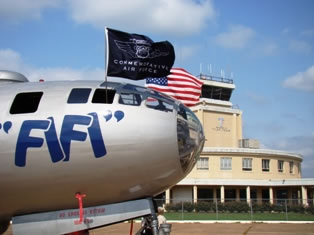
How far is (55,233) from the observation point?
26.6 feet

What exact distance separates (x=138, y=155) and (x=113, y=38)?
267 cm

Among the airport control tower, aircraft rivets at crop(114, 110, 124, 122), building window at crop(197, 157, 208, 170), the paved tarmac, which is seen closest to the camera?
aircraft rivets at crop(114, 110, 124, 122)

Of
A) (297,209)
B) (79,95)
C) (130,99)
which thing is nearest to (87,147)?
(79,95)

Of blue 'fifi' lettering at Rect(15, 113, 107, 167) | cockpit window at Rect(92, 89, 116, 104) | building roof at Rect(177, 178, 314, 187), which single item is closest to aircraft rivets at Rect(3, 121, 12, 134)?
blue 'fifi' lettering at Rect(15, 113, 107, 167)

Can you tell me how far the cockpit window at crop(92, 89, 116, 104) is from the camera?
8328 mm

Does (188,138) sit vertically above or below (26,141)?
above

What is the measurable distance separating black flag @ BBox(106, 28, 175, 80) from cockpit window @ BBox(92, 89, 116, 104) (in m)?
0.52

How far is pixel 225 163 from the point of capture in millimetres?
53375

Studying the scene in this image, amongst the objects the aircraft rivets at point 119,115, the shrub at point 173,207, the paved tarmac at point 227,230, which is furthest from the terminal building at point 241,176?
the aircraft rivets at point 119,115

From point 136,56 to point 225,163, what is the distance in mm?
45562

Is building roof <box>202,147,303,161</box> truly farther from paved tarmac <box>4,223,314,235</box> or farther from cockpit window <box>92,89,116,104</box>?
cockpit window <box>92,89,116,104</box>

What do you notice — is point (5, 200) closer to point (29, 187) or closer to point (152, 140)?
point (29, 187)

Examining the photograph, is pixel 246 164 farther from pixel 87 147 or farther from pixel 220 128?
pixel 87 147

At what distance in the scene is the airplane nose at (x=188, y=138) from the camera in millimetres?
8281
